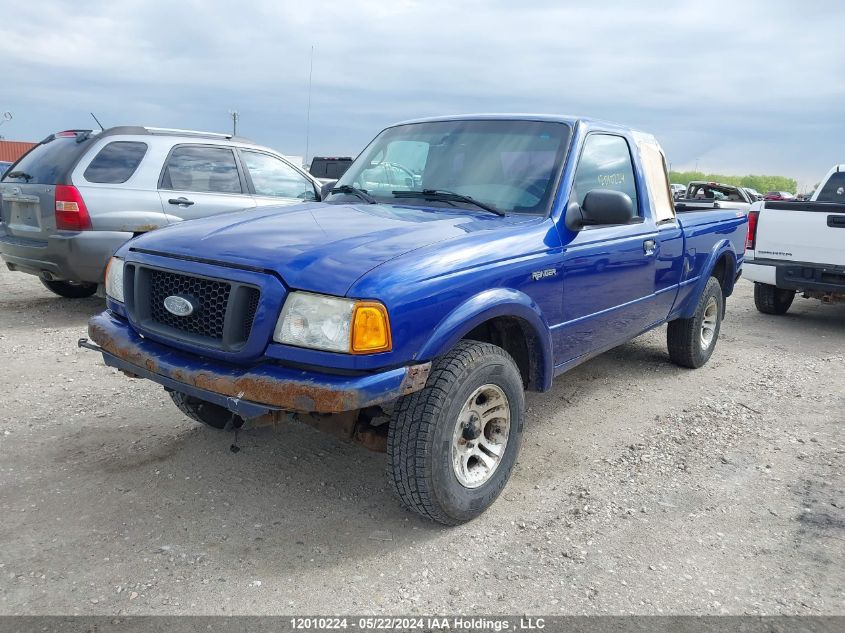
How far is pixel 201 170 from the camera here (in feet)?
24.3

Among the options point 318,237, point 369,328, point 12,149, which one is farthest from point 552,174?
point 12,149

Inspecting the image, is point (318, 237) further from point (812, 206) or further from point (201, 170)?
point (812, 206)

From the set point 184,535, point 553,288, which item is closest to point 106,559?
point 184,535

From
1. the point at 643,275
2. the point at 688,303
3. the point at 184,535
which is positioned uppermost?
the point at 643,275

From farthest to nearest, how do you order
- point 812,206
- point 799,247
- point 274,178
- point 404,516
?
1. point 274,178
2. point 799,247
3. point 812,206
4. point 404,516

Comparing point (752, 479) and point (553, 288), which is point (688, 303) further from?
point (553, 288)

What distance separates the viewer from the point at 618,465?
3.88 meters

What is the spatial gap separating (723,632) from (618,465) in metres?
1.46

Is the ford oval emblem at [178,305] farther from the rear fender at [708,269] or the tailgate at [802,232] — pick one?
the tailgate at [802,232]

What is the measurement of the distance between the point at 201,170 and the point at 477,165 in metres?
4.51

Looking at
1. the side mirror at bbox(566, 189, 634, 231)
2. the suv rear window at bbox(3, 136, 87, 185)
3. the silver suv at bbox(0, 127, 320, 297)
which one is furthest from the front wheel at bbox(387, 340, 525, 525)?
the suv rear window at bbox(3, 136, 87, 185)

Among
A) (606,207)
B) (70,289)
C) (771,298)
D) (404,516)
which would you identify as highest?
(606,207)

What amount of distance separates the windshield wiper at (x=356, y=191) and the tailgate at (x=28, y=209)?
3.67 m

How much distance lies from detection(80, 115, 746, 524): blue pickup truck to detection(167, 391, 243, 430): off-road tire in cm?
2
